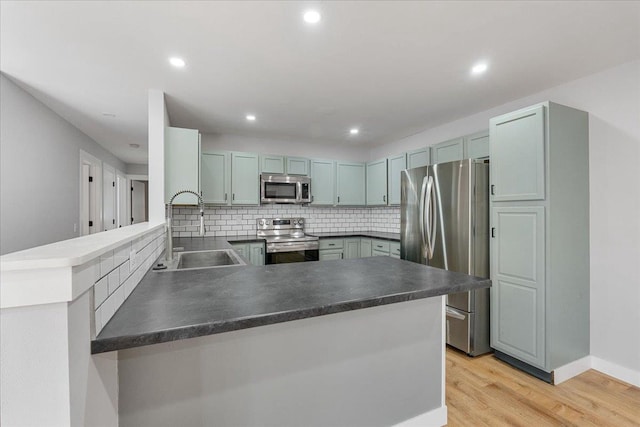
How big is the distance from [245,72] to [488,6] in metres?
1.80

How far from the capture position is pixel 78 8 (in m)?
1.69

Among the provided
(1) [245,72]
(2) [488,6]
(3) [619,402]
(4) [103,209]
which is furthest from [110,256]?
(4) [103,209]

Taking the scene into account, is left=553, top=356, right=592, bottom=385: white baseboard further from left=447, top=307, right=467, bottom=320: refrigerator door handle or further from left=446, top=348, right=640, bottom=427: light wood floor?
left=447, top=307, right=467, bottom=320: refrigerator door handle

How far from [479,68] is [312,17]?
4.94ft

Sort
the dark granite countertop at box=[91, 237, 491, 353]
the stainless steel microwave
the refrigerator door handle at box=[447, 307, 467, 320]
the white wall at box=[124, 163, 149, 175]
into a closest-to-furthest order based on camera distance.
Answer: the dark granite countertop at box=[91, 237, 491, 353] < the refrigerator door handle at box=[447, 307, 467, 320] < the stainless steel microwave < the white wall at box=[124, 163, 149, 175]

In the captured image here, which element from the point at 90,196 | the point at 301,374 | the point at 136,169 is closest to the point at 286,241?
the point at 301,374

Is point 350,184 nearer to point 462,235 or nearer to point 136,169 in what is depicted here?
point 462,235

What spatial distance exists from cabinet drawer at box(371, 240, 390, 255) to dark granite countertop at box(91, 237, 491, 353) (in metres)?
2.40

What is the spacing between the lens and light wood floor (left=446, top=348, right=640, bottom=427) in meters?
1.85

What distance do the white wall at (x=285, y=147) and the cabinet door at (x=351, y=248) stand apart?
1561 mm

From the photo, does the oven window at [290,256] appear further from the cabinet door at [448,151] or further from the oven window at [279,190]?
the cabinet door at [448,151]

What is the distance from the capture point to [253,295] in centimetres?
120

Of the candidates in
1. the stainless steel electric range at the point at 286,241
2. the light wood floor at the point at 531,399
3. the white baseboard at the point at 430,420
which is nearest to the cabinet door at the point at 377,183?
the stainless steel electric range at the point at 286,241

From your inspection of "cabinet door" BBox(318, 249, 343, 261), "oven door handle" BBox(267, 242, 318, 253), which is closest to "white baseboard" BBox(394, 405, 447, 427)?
"oven door handle" BBox(267, 242, 318, 253)
